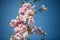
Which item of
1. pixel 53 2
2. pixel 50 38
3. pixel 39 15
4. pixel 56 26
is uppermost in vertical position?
pixel 53 2

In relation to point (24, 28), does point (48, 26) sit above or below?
above

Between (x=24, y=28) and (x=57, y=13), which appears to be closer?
(x=24, y=28)

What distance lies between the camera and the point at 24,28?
129 centimetres

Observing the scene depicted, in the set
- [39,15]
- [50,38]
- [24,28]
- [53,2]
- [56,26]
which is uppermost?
[53,2]

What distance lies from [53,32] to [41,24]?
211mm

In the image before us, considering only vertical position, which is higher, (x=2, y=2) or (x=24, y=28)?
(x=2, y=2)

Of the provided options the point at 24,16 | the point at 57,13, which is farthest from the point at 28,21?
the point at 57,13

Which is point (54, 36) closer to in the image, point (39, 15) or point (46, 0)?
point (39, 15)

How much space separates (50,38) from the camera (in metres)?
2.01

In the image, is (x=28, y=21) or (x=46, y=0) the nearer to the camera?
(x=28, y=21)

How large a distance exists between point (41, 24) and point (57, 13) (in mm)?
297

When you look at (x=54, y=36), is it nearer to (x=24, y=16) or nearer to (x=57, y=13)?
(x=57, y=13)

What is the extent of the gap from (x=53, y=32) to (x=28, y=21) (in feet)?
2.70

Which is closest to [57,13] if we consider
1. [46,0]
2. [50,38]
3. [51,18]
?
[51,18]
